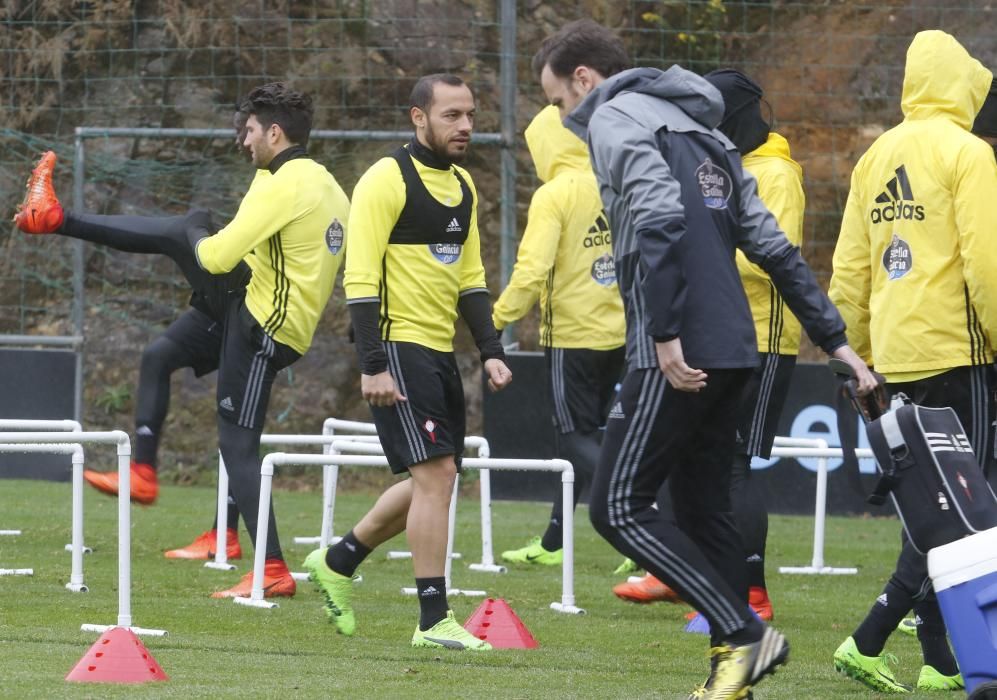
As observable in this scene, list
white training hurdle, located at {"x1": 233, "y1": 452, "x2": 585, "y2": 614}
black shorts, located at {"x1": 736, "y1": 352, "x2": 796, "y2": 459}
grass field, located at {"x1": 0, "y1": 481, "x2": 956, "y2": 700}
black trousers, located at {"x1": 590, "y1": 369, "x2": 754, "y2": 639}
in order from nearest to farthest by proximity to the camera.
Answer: black trousers, located at {"x1": 590, "y1": 369, "x2": 754, "y2": 639}, grass field, located at {"x1": 0, "y1": 481, "x2": 956, "y2": 700}, white training hurdle, located at {"x1": 233, "y1": 452, "x2": 585, "y2": 614}, black shorts, located at {"x1": 736, "y1": 352, "x2": 796, "y2": 459}

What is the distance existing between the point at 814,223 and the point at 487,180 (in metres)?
2.83

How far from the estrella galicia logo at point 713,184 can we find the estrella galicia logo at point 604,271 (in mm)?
3613

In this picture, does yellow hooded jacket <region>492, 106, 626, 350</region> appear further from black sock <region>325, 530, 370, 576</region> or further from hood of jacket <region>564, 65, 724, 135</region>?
hood of jacket <region>564, 65, 724, 135</region>

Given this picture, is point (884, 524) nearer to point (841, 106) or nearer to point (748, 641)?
point (841, 106)

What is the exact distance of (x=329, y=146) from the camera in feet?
43.9

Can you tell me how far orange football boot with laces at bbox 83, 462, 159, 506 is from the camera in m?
7.65

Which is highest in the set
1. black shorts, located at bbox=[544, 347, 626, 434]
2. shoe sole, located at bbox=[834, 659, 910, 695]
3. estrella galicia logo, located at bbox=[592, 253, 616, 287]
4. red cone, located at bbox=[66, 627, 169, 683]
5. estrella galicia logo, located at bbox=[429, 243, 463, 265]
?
estrella galicia logo, located at bbox=[429, 243, 463, 265]

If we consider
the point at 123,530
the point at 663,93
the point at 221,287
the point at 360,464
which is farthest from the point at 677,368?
the point at 221,287

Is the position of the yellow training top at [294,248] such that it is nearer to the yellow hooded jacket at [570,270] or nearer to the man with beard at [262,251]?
the man with beard at [262,251]

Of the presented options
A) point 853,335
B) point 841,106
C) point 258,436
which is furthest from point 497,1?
point 853,335

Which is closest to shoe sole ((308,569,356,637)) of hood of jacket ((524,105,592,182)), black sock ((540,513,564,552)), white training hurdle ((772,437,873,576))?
black sock ((540,513,564,552))

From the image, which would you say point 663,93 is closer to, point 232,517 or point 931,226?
point 931,226

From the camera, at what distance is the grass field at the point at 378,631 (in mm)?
5008

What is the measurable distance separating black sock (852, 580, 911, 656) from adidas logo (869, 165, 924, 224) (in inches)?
48.6
